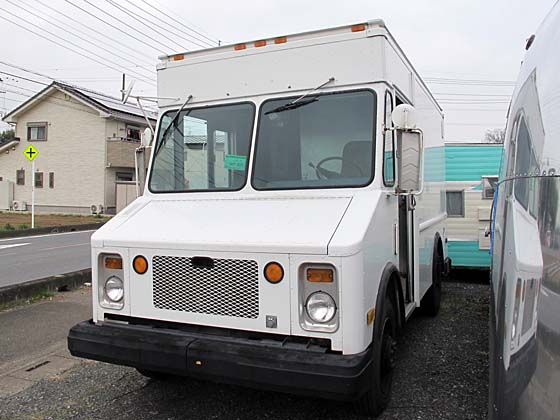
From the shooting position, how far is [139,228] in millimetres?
3750

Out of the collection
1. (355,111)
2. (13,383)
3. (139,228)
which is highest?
(355,111)

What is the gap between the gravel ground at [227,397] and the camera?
3.67 m

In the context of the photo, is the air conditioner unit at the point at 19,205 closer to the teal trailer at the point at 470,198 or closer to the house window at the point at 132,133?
the house window at the point at 132,133

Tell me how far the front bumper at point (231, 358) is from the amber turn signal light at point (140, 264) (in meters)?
0.40

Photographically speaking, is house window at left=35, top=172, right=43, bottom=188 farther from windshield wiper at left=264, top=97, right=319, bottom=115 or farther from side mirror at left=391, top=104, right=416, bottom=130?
side mirror at left=391, top=104, right=416, bottom=130

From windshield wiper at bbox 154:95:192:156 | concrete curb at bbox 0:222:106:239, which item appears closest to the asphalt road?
concrete curb at bbox 0:222:106:239

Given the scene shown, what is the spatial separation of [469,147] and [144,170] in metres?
6.17

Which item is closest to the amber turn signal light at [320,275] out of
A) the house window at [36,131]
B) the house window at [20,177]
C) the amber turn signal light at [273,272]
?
the amber turn signal light at [273,272]

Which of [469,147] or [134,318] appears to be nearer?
[134,318]

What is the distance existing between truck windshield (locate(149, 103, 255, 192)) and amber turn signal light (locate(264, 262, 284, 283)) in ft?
3.52

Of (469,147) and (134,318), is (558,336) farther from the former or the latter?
(469,147)

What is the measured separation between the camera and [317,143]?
12.9 feet

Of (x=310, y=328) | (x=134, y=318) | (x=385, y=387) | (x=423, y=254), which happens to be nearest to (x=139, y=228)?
(x=134, y=318)

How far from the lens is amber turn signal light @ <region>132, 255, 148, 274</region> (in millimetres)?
3527
